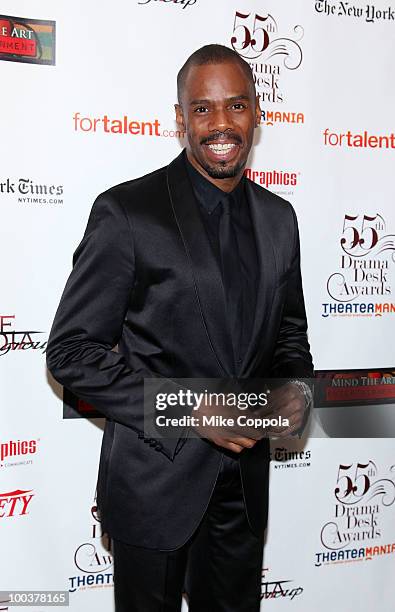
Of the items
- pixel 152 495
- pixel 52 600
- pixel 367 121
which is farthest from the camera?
pixel 367 121

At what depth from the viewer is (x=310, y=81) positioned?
7.77 feet

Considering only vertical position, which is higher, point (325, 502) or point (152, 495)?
point (152, 495)

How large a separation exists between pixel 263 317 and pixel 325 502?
4.44ft

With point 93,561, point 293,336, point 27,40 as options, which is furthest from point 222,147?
point 93,561

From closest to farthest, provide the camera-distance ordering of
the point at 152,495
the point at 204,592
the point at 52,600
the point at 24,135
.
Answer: the point at 152,495, the point at 204,592, the point at 24,135, the point at 52,600

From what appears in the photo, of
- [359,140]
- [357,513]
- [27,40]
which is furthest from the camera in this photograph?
[357,513]

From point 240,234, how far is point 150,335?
302 mm

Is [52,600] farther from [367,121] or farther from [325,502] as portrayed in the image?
[367,121]

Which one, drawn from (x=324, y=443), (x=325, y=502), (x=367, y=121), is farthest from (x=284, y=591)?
(x=367, y=121)

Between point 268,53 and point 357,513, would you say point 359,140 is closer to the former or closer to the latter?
point 268,53

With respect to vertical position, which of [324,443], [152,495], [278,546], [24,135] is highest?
[24,135]

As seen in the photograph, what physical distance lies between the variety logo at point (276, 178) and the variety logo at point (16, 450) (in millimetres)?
1136

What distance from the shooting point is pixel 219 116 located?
1.39m

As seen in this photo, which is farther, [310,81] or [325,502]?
[325,502]
